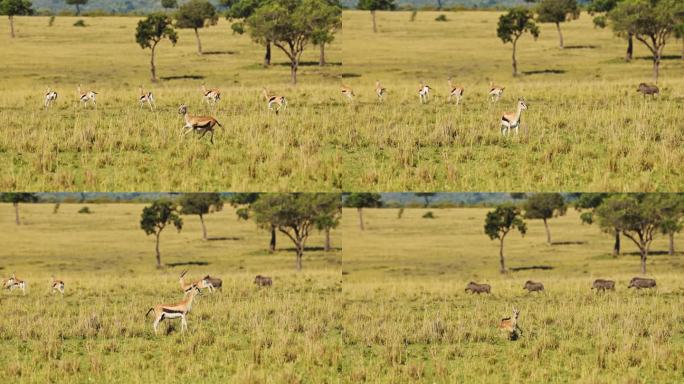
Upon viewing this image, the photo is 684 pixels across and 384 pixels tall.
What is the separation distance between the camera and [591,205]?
47062mm

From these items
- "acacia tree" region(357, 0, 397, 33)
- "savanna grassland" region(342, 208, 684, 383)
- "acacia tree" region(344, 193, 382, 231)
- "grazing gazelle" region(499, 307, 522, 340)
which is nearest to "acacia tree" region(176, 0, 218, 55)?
"acacia tree" region(357, 0, 397, 33)

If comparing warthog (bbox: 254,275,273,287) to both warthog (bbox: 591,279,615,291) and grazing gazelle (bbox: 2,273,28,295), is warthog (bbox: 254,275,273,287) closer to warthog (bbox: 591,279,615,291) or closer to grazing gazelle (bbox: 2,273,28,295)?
grazing gazelle (bbox: 2,273,28,295)

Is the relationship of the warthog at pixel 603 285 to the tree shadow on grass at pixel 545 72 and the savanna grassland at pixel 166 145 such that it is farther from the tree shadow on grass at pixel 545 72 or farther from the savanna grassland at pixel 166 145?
the tree shadow on grass at pixel 545 72

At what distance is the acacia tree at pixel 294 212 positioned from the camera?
36375mm

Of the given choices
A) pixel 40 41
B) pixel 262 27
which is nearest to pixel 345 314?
pixel 262 27

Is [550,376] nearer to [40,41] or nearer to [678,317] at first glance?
[678,317]

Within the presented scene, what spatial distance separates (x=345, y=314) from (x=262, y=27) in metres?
55.1

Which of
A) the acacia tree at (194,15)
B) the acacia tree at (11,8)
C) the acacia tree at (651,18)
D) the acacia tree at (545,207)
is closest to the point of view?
the acacia tree at (545,207)

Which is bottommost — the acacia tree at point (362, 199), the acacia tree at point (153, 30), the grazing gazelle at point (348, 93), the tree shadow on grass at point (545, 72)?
the acacia tree at point (362, 199)

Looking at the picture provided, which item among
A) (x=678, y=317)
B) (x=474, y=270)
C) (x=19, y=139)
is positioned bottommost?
(x=474, y=270)

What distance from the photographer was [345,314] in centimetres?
2530

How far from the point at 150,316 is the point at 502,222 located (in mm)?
34216

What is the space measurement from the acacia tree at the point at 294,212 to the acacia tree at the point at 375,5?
277 feet

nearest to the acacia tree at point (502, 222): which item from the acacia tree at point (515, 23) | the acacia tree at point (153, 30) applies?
the acacia tree at point (515, 23)
